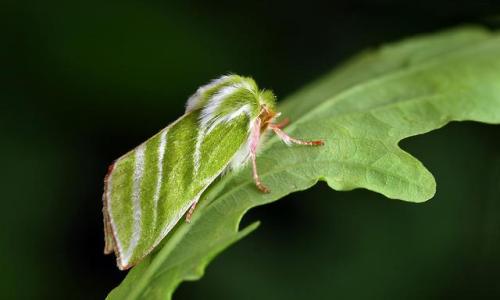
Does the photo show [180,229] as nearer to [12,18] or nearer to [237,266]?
[237,266]

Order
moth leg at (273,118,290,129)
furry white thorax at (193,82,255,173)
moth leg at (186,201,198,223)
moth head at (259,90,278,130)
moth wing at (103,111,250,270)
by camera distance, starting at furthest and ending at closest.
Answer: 1. moth leg at (273,118,290,129)
2. moth head at (259,90,278,130)
3. furry white thorax at (193,82,255,173)
4. moth leg at (186,201,198,223)
5. moth wing at (103,111,250,270)

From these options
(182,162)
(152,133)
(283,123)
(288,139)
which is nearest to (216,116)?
(182,162)

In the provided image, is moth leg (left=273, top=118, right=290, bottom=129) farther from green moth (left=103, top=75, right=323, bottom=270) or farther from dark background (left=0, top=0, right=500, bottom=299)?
dark background (left=0, top=0, right=500, bottom=299)

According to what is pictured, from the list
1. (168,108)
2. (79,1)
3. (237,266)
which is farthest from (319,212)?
(79,1)

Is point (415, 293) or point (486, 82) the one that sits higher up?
point (486, 82)

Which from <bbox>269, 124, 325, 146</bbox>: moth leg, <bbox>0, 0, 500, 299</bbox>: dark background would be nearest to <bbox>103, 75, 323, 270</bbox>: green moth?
<bbox>269, 124, 325, 146</bbox>: moth leg

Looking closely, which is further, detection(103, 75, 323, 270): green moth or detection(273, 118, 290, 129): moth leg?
detection(273, 118, 290, 129): moth leg

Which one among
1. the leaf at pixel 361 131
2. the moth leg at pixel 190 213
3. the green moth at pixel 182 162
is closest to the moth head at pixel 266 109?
the green moth at pixel 182 162
